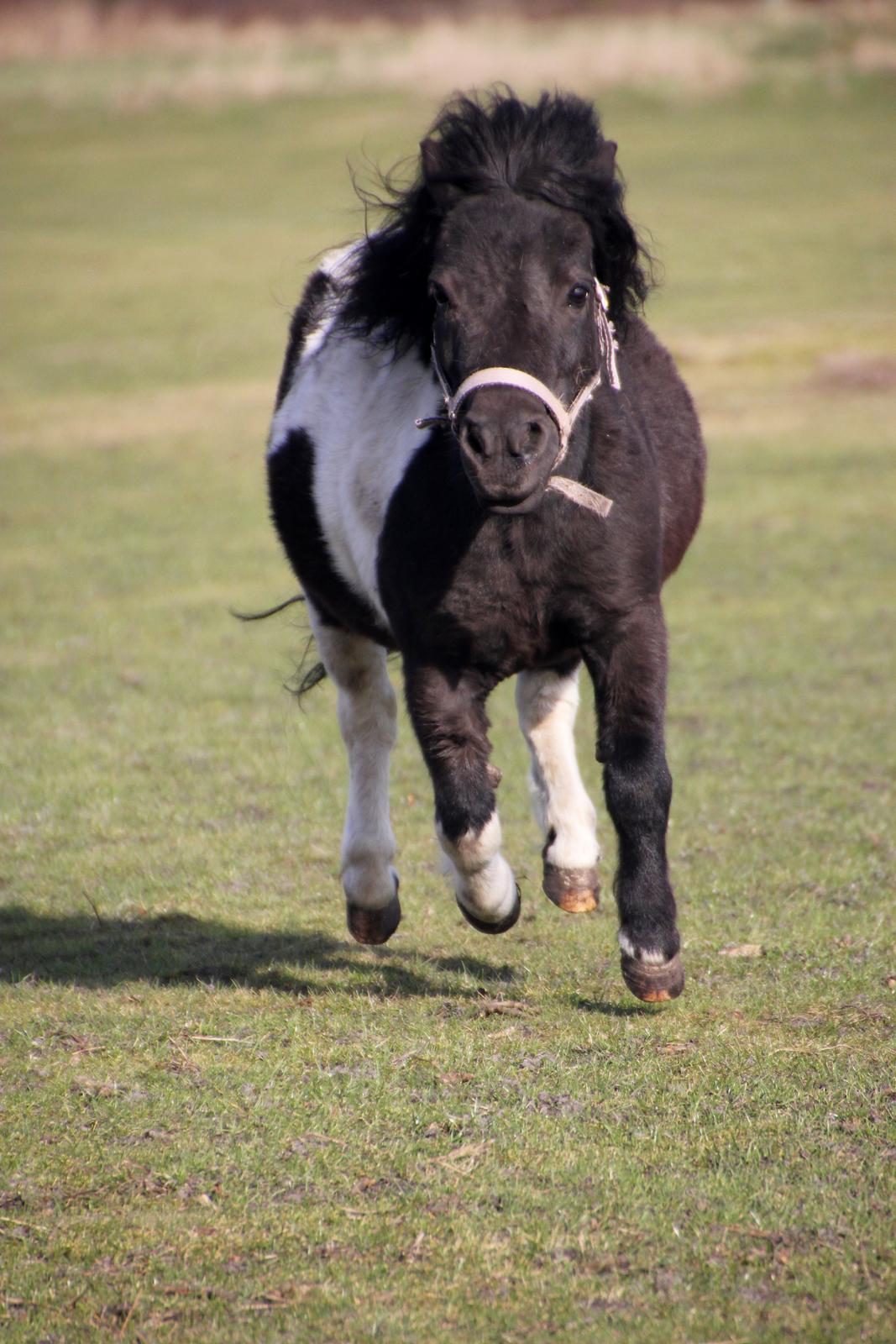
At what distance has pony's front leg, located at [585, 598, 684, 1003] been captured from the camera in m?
4.09

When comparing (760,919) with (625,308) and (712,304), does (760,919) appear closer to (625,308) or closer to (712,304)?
(625,308)

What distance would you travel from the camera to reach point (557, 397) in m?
3.73

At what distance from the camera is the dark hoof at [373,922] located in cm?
493

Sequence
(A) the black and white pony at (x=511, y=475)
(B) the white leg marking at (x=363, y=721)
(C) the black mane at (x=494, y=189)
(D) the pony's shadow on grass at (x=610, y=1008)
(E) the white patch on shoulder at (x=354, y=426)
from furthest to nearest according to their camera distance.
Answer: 1. (B) the white leg marking at (x=363, y=721)
2. (D) the pony's shadow on grass at (x=610, y=1008)
3. (E) the white patch on shoulder at (x=354, y=426)
4. (C) the black mane at (x=494, y=189)
5. (A) the black and white pony at (x=511, y=475)

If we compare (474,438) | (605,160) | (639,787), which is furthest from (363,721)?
(605,160)

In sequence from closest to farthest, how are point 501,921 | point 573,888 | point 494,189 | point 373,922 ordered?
point 494,189
point 501,921
point 573,888
point 373,922

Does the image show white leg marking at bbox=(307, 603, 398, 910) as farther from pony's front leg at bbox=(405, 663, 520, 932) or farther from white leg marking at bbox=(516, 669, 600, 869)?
pony's front leg at bbox=(405, 663, 520, 932)

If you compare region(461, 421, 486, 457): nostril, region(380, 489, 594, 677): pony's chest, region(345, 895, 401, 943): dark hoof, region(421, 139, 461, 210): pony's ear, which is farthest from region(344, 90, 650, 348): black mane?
region(345, 895, 401, 943): dark hoof

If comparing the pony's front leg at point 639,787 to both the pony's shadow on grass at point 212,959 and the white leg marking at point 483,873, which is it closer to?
the white leg marking at point 483,873

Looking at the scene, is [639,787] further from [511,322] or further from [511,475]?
[511,322]

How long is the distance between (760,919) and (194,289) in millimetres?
22243

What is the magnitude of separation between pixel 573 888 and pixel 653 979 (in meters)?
0.66

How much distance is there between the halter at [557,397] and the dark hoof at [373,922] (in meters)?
1.62

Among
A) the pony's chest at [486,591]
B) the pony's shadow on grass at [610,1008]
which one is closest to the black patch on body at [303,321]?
the pony's chest at [486,591]
